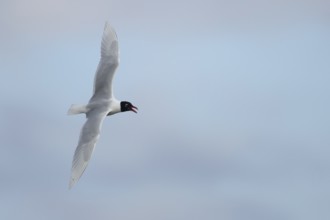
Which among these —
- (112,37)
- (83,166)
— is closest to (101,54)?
(112,37)

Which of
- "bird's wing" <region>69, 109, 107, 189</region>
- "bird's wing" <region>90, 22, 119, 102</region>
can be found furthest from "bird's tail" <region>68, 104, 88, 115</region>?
"bird's wing" <region>90, 22, 119, 102</region>

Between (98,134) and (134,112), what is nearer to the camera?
(98,134)

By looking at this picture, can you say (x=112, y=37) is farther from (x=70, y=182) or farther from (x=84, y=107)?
(x=70, y=182)

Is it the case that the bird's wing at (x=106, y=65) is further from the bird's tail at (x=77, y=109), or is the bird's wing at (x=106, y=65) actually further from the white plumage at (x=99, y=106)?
the bird's tail at (x=77, y=109)

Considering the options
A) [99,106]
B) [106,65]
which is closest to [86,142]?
[99,106]

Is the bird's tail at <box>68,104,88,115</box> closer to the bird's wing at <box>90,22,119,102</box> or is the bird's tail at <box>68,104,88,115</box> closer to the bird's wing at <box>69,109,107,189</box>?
the bird's wing at <box>69,109,107,189</box>

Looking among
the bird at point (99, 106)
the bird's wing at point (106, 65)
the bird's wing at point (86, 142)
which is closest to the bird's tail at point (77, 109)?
the bird at point (99, 106)

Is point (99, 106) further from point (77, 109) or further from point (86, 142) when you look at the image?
point (86, 142)

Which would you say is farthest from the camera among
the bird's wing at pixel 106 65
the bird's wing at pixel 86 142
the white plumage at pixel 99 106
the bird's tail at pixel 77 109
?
the bird's wing at pixel 106 65
